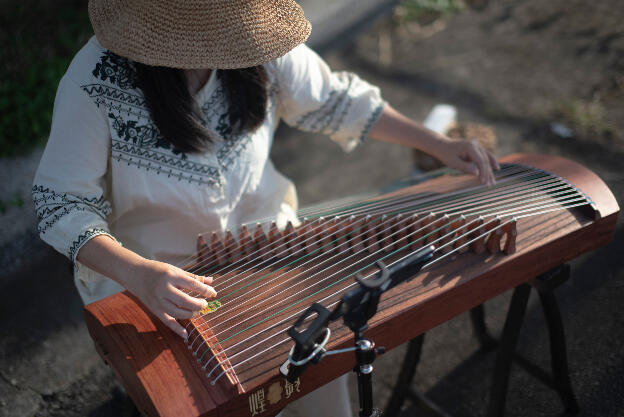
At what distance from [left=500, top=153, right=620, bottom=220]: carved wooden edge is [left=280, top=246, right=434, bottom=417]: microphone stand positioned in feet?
2.79

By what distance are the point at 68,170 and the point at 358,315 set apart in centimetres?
95

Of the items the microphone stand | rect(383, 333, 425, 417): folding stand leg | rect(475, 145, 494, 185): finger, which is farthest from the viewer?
rect(383, 333, 425, 417): folding stand leg

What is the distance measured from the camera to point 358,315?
1108mm

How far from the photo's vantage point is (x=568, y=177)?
5.87ft

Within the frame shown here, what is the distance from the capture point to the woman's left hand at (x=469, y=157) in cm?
188

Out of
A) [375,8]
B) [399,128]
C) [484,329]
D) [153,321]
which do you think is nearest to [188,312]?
[153,321]

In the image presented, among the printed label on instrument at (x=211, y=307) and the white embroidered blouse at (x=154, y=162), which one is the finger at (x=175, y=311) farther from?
the white embroidered blouse at (x=154, y=162)

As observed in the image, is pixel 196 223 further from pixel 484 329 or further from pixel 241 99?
pixel 484 329

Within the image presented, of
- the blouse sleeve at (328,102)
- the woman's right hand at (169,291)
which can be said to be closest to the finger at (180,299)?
the woman's right hand at (169,291)

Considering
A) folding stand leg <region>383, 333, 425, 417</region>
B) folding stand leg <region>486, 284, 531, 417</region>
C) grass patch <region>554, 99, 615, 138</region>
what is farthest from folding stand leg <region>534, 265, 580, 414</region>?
grass patch <region>554, 99, 615, 138</region>

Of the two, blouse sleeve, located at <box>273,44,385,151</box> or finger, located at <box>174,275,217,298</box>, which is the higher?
blouse sleeve, located at <box>273,44,385,151</box>

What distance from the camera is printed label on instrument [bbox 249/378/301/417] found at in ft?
4.17

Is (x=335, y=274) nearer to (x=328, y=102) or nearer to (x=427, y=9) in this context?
(x=328, y=102)

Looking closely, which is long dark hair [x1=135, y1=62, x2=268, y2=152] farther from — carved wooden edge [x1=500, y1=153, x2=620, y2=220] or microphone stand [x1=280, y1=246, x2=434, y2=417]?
carved wooden edge [x1=500, y1=153, x2=620, y2=220]
